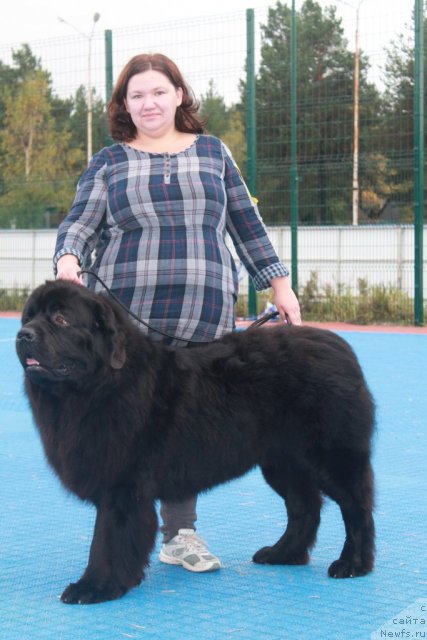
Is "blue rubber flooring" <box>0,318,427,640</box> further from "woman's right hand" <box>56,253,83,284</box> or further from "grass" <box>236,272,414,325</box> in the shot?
"grass" <box>236,272,414,325</box>

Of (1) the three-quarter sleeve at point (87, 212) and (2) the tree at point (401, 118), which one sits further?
(2) the tree at point (401, 118)

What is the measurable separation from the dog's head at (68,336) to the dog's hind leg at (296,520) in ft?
2.93

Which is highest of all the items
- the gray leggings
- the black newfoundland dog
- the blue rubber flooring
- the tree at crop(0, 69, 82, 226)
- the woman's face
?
the tree at crop(0, 69, 82, 226)

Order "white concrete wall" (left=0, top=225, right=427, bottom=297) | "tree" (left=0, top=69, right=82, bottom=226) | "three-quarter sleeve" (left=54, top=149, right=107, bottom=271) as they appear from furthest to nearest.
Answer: "tree" (left=0, top=69, right=82, bottom=226), "white concrete wall" (left=0, top=225, right=427, bottom=297), "three-quarter sleeve" (left=54, top=149, right=107, bottom=271)

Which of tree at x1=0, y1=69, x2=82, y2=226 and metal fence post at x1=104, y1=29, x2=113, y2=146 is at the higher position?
tree at x1=0, y1=69, x2=82, y2=226

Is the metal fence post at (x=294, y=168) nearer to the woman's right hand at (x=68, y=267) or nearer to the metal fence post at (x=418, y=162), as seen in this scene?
the metal fence post at (x=418, y=162)

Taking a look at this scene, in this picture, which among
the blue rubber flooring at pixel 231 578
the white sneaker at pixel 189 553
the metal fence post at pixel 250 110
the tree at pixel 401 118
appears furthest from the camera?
the metal fence post at pixel 250 110

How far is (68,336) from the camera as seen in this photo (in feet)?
9.55

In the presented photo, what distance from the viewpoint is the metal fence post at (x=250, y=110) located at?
14.0 meters

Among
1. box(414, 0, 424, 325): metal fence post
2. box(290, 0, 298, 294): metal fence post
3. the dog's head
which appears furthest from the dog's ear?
box(290, 0, 298, 294): metal fence post

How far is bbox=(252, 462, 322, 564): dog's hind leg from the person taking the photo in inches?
138

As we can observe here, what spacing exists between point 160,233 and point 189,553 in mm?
1199

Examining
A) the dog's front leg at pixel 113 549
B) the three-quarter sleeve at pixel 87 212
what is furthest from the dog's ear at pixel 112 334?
the three-quarter sleeve at pixel 87 212

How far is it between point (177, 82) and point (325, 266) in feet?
39.4
